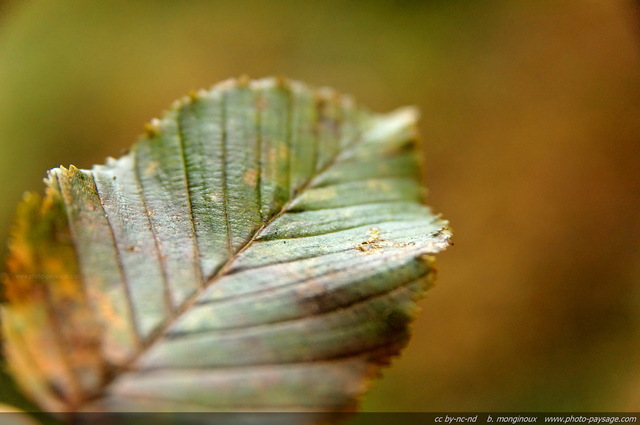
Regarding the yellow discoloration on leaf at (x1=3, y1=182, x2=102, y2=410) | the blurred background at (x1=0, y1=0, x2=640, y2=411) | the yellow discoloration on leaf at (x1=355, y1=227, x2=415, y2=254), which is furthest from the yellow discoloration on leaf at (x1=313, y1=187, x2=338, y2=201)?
the blurred background at (x1=0, y1=0, x2=640, y2=411)

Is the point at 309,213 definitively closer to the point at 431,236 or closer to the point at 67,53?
the point at 431,236

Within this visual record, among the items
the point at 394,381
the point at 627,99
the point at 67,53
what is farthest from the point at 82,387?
the point at 627,99

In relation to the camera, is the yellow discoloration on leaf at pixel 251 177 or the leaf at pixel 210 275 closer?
the leaf at pixel 210 275

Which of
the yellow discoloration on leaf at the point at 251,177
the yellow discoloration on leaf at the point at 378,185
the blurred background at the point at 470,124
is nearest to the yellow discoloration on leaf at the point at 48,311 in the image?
the yellow discoloration on leaf at the point at 251,177

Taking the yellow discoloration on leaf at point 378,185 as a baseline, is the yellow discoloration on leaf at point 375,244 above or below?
below

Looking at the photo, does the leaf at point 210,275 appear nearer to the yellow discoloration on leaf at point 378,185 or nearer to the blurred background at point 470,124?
the yellow discoloration on leaf at point 378,185

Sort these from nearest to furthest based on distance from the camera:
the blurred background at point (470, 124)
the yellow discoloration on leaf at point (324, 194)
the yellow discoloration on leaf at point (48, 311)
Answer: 1. the yellow discoloration on leaf at point (48, 311)
2. the yellow discoloration on leaf at point (324, 194)
3. the blurred background at point (470, 124)

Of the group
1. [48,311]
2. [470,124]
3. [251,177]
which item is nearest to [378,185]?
[251,177]
